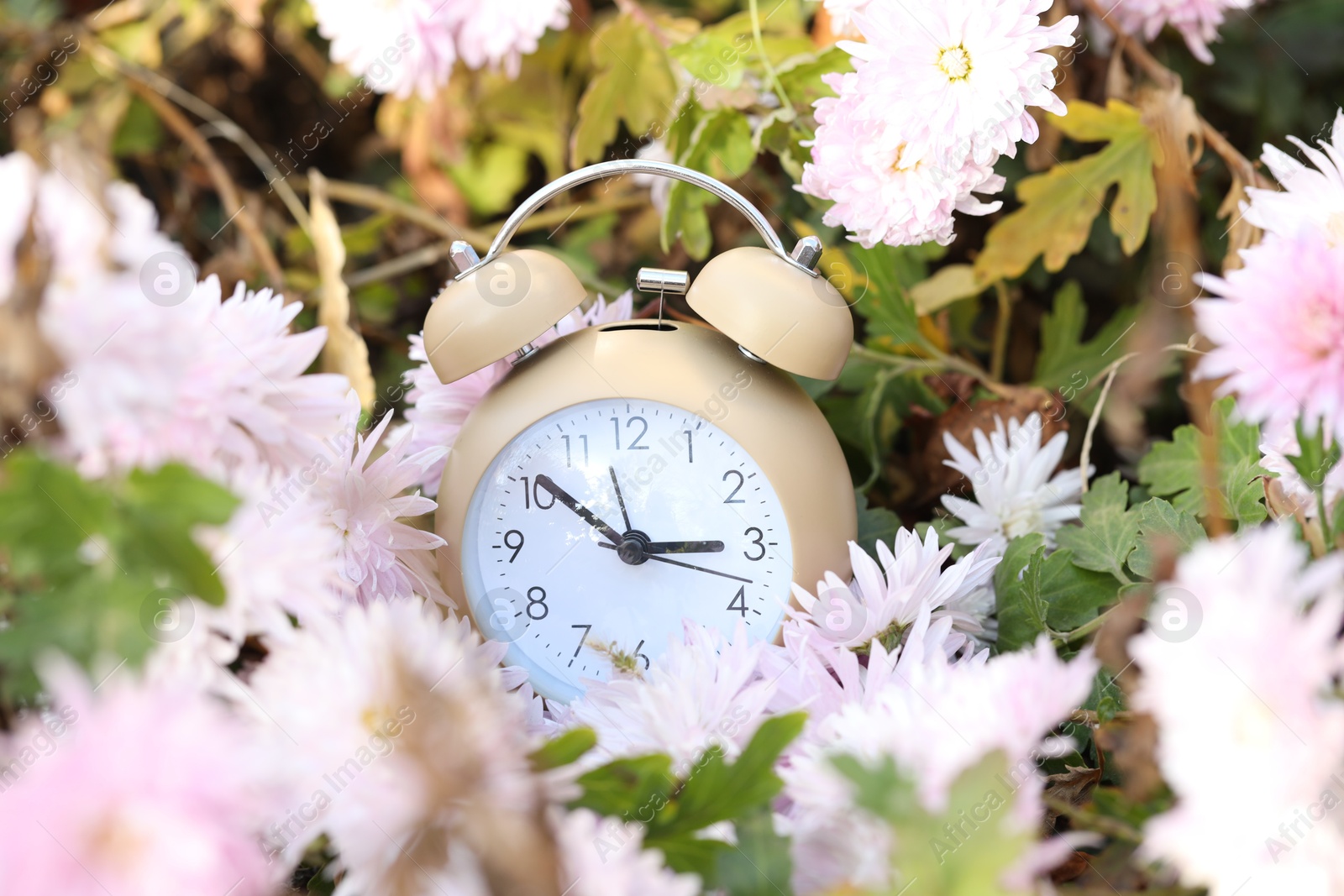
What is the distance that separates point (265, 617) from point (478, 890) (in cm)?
17

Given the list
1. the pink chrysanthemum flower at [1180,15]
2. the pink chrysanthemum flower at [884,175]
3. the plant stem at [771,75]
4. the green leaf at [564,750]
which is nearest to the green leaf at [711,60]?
the plant stem at [771,75]

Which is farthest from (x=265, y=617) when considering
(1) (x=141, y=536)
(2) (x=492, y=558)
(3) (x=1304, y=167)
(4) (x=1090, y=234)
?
(4) (x=1090, y=234)

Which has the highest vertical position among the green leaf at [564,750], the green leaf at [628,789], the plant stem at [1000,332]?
the green leaf at [564,750]

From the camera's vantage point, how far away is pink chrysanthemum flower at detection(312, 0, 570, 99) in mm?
891

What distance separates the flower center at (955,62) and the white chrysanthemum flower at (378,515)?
1.44 ft

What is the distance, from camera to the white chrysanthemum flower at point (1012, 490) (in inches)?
31.0

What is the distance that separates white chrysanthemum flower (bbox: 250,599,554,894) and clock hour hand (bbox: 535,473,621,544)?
197mm

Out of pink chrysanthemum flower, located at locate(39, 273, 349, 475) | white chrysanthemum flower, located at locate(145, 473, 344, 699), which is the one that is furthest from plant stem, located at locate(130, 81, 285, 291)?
white chrysanthemum flower, located at locate(145, 473, 344, 699)

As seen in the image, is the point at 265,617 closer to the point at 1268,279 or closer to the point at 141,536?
the point at 141,536

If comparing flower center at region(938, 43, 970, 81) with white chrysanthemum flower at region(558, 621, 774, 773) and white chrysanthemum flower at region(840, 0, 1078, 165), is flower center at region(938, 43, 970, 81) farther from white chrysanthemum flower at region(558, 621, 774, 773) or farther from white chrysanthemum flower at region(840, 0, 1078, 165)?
white chrysanthemum flower at region(558, 621, 774, 773)

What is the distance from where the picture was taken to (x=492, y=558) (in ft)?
2.35

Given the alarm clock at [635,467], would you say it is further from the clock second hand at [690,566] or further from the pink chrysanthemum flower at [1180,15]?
the pink chrysanthemum flower at [1180,15]

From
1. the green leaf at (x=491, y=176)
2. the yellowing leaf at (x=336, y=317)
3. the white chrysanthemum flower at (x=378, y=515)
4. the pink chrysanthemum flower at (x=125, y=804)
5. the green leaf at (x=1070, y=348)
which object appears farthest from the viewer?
the green leaf at (x=491, y=176)

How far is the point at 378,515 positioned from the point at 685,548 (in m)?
0.20
